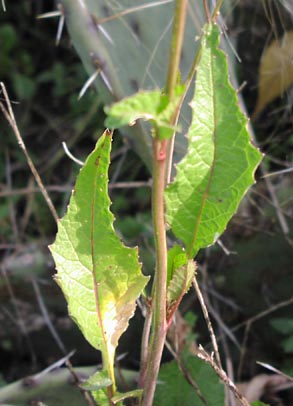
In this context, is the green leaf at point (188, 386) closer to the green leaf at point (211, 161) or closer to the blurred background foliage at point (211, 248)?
the blurred background foliage at point (211, 248)

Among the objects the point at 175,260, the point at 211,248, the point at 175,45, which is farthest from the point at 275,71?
the point at 175,45

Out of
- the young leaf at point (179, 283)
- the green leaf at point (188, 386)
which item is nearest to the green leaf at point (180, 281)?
the young leaf at point (179, 283)

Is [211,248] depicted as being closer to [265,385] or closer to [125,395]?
[265,385]

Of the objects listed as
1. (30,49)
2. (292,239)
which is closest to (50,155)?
(30,49)

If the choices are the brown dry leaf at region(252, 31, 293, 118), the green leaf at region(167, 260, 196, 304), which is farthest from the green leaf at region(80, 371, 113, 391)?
the brown dry leaf at region(252, 31, 293, 118)

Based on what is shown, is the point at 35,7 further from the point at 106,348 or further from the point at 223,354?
the point at 106,348

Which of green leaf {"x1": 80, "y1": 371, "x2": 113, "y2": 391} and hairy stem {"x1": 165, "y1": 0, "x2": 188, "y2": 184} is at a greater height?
hairy stem {"x1": 165, "y1": 0, "x2": 188, "y2": 184}

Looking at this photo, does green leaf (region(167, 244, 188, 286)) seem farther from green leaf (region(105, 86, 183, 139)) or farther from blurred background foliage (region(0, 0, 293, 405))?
blurred background foliage (region(0, 0, 293, 405))
